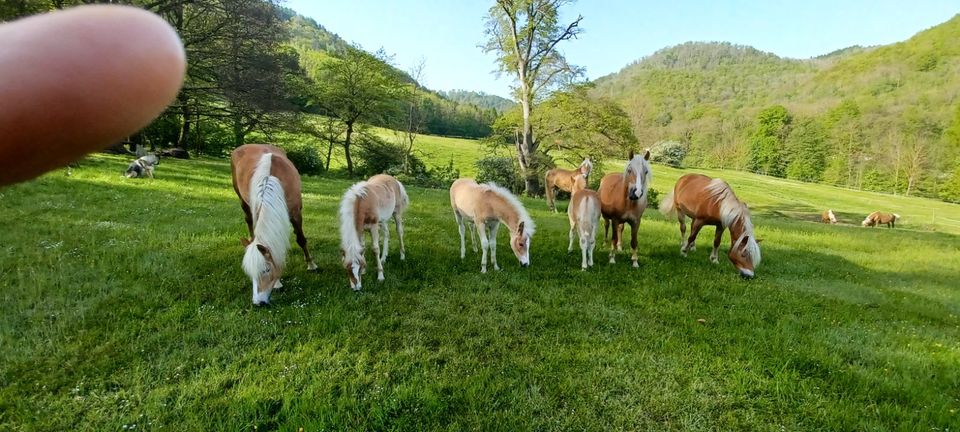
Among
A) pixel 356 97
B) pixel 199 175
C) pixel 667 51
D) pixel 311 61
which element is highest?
pixel 667 51

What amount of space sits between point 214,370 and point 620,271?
6065 mm

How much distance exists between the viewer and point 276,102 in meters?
17.3

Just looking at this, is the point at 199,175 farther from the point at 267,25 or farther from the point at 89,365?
the point at 89,365

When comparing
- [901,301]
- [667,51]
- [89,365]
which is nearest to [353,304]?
[89,365]

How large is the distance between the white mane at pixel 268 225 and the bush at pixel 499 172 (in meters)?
18.7

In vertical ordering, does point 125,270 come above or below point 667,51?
below

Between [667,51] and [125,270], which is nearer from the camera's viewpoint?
[125,270]

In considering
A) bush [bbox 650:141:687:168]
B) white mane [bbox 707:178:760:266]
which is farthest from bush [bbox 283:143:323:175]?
bush [bbox 650:141:687:168]

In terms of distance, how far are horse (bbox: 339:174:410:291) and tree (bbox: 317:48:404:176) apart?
19.6m

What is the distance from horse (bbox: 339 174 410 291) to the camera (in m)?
5.48

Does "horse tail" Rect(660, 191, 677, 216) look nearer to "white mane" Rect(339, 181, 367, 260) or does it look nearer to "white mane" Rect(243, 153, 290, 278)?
"white mane" Rect(339, 181, 367, 260)

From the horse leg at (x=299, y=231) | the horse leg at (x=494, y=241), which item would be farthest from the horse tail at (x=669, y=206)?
the horse leg at (x=299, y=231)

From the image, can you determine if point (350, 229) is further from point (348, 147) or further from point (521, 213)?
point (348, 147)

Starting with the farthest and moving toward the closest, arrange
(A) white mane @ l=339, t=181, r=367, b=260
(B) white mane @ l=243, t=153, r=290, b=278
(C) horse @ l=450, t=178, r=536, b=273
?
(C) horse @ l=450, t=178, r=536, b=273, (A) white mane @ l=339, t=181, r=367, b=260, (B) white mane @ l=243, t=153, r=290, b=278
